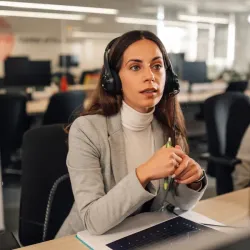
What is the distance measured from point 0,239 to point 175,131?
0.61 meters

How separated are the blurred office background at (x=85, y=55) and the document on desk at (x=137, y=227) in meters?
0.42

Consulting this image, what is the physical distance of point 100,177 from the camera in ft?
3.29

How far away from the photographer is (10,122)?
289cm

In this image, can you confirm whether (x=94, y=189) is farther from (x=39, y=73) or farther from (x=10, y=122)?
(x=39, y=73)

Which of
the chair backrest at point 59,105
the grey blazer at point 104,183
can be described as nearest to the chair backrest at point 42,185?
the grey blazer at point 104,183

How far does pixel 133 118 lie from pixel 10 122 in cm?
203

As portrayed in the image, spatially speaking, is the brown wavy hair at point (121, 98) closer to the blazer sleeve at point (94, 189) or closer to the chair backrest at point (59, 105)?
the blazer sleeve at point (94, 189)

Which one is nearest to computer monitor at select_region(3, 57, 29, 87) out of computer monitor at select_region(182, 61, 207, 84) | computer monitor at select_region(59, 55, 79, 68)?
computer monitor at select_region(59, 55, 79, 68)

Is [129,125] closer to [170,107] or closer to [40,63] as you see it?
[170,107]

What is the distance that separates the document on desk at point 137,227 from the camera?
2.88 ft

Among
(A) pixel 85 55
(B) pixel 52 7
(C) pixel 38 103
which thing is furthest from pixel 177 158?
Result: (A) pixel 85 55

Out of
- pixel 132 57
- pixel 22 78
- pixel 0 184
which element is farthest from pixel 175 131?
pixel 22 78

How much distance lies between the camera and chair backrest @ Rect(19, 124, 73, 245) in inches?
46.8

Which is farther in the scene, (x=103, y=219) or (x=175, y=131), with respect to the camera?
(x=175, y=131)
